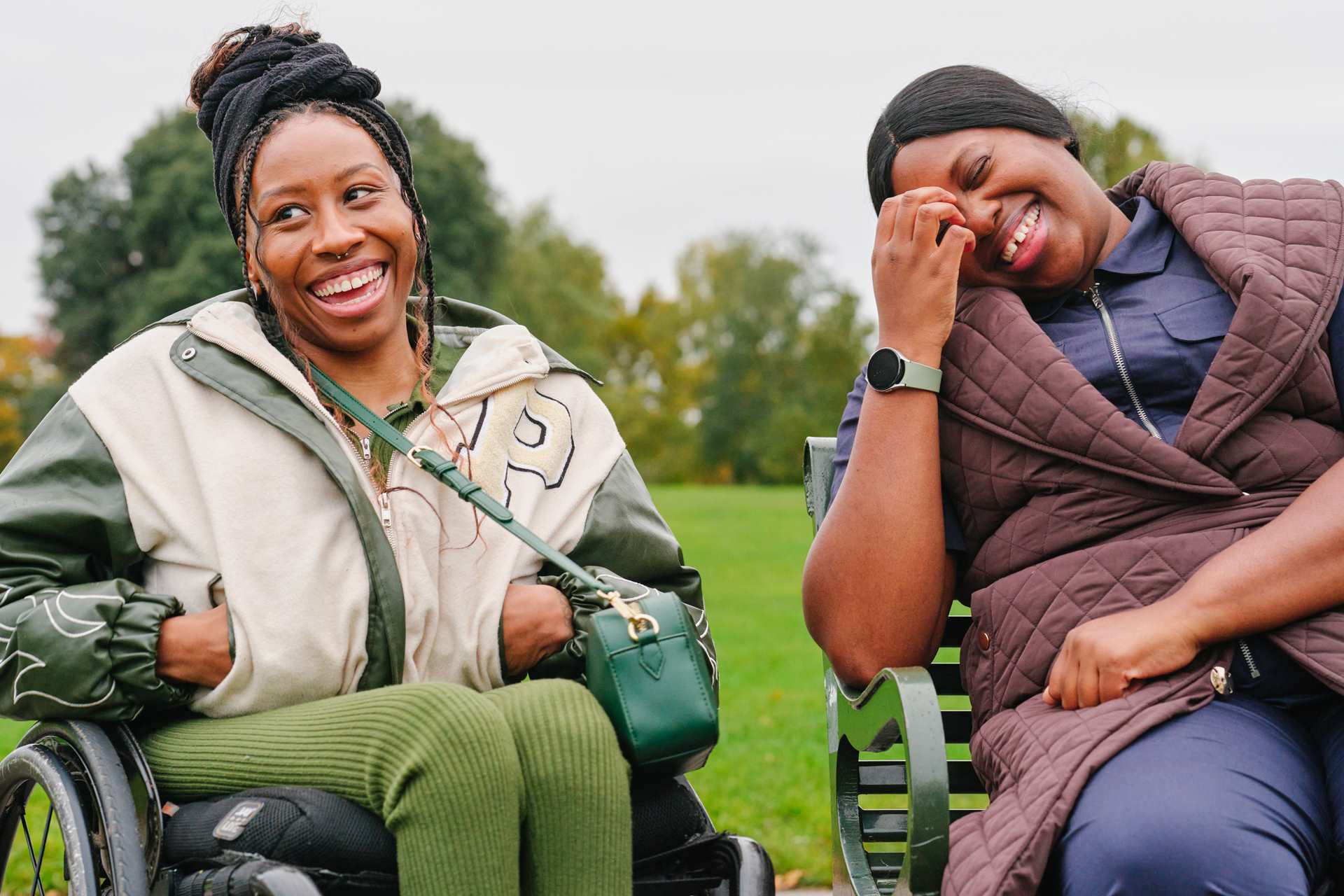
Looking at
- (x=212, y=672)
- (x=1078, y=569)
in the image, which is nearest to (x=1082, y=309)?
(x=1078, y=569)

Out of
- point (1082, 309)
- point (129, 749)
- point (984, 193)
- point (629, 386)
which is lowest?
point (629, 386)

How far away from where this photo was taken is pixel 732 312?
57812 mm

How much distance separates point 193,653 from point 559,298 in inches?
1963

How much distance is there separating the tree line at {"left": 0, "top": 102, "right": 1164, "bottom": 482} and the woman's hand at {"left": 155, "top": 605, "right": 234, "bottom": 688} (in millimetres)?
29327

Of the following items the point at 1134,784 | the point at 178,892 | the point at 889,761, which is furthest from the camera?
the point at 889,761

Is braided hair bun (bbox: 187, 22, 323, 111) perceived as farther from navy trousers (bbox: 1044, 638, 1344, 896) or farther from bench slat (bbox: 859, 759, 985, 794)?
navy trousers (bbox: 1044, 638, 1344, 896)

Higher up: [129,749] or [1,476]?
[1,476]

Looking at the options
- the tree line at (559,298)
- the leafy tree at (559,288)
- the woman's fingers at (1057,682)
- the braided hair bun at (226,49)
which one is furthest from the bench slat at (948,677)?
the leafy tree at (559,288)

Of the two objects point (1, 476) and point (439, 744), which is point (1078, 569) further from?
point (1, 476)

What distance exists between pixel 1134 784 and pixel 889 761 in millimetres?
1037

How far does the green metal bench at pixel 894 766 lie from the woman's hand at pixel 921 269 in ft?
1.61

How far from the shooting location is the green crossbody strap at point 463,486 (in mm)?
2555

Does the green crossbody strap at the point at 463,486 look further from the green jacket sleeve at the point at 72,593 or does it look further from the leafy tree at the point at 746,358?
the leafy tree at the point at 746,358

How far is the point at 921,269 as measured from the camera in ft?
8.78
